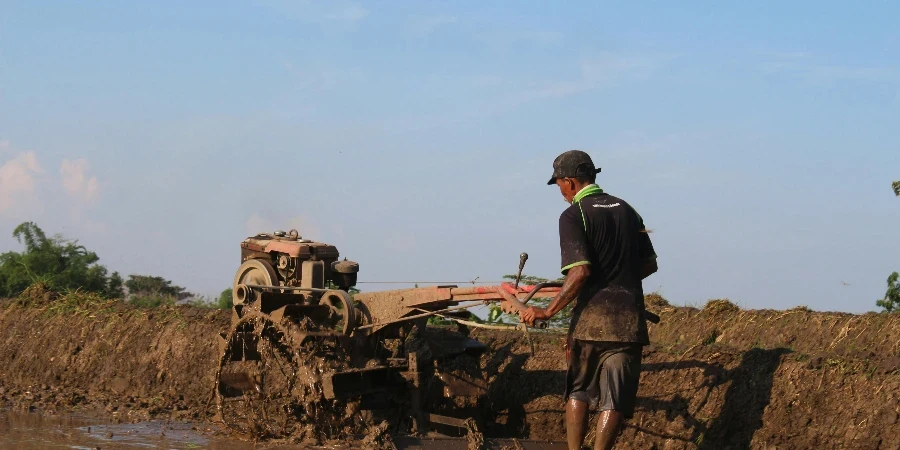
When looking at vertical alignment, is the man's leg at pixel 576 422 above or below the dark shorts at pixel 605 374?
below

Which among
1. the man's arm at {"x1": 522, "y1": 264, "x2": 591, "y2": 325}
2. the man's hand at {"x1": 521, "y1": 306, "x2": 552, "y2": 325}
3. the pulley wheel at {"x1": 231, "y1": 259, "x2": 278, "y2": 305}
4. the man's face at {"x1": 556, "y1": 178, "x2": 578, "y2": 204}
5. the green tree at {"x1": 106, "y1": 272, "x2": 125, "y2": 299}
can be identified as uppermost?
the green tree at {"x1": 106, "y1": 272, "x2": 125, "y2": 299}

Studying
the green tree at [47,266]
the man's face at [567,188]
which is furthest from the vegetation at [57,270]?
the man's face at [567,188]

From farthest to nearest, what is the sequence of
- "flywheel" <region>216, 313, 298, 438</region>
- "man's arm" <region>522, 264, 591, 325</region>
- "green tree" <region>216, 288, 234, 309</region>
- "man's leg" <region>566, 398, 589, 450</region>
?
"green tree" <region>216, 288, 234, 309</region>
"flywheel" <region>216, 313, 298, 438</region>
"man's leg" <region>566, 398, 589, 450</region>
"man's arm" <region>522, 264, 591, 325</region>

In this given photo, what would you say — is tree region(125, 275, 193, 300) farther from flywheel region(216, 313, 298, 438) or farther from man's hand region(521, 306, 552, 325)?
man's hand region(521, 306, 552, 325)

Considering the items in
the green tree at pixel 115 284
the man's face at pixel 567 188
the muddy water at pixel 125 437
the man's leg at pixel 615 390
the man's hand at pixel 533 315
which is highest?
the green tree at pixel 115 284

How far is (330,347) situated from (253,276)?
4.54ft

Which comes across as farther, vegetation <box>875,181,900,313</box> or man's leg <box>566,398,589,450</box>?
vegetation <box>875,181,900,313</box>

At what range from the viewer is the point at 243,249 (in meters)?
9.03

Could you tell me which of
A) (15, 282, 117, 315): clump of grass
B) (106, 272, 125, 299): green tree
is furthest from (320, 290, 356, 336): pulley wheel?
(106, 272, 125, 299): green tree

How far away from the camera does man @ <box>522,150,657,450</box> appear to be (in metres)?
5.93

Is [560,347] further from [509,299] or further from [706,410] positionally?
[509,299]

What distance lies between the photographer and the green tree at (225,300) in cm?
1484

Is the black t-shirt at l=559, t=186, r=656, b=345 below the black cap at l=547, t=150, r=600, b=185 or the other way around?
below

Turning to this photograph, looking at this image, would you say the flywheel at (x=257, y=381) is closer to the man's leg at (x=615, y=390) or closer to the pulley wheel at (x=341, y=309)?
the pulley wheel at (x=341, y=309)
